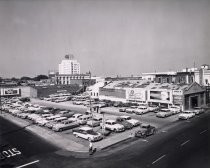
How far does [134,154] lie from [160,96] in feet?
124

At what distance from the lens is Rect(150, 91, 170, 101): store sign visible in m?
59.5

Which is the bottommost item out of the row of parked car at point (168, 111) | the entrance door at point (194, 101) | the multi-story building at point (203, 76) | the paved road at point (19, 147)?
the paved road at point (19, 147)

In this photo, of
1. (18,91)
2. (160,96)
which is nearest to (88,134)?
(160,96)

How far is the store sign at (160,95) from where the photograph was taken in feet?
195

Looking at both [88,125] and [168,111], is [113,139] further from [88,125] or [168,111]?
[168,111]

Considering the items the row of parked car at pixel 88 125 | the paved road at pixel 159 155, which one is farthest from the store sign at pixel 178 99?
the paved road at pixel 159 155

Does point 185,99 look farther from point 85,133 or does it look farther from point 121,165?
point 121,165

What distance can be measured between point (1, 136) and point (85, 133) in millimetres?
15764

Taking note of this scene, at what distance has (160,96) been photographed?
61.5 m

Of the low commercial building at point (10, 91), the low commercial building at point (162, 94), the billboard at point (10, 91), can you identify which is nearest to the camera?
the low commercial building at point (162, 94)

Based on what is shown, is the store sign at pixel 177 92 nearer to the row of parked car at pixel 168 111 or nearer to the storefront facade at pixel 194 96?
the storefront facade at pixel 194 96

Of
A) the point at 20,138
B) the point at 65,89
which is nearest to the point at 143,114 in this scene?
the point at 20,138

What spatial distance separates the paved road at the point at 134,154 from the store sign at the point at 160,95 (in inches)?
944

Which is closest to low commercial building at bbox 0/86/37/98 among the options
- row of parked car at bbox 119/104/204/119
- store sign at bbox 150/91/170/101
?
row of parked car at bbox 119/104/204/119
